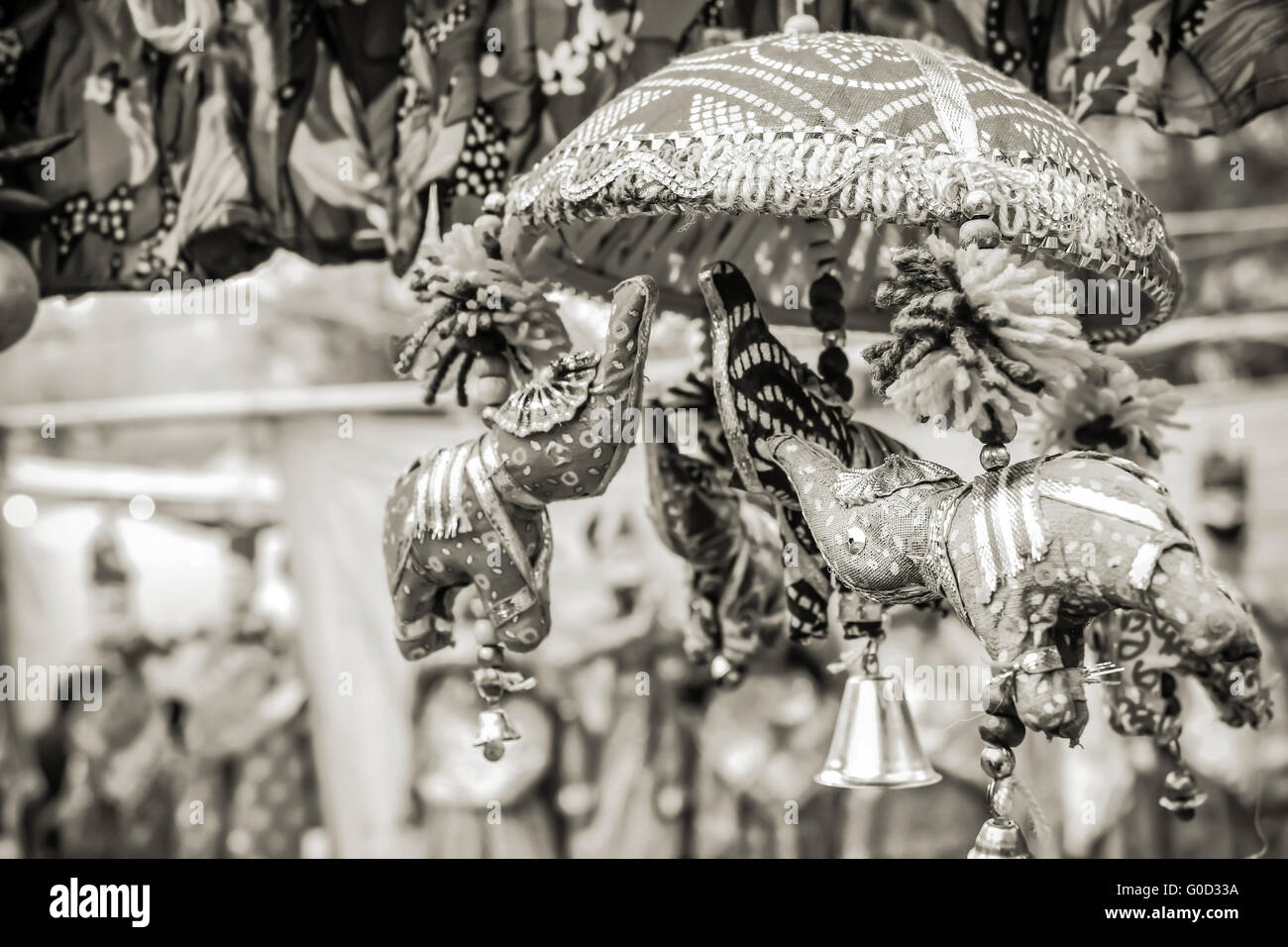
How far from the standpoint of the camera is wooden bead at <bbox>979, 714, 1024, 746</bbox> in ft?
3.91

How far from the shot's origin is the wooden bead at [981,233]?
1172 millimetres

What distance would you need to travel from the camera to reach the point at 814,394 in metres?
1.55

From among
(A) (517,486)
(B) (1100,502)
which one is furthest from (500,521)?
(B) (1100,502)

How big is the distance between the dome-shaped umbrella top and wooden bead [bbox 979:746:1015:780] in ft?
1.50

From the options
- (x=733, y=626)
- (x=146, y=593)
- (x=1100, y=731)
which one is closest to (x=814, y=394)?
(x=733, y=626)

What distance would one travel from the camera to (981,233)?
117cm

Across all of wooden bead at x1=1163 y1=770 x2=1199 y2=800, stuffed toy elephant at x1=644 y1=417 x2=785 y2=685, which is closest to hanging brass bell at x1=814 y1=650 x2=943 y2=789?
stuffed toy elephant at x1=644 y1=417 x2=785 y2=685

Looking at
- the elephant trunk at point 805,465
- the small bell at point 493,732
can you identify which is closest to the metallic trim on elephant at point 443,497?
the small bell at point 493,732

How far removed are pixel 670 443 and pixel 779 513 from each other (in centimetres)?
22

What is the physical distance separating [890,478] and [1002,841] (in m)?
0.36

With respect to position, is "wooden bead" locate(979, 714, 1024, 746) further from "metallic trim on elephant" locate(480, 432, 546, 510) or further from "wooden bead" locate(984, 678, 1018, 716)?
"metallic trim on elephant" locate(480, 432, 546, 510)

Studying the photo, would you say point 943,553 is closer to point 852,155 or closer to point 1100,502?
point 1100,502

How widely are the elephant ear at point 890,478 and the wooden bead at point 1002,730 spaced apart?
232 millimetres

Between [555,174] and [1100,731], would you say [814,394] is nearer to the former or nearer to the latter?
[555,174]
